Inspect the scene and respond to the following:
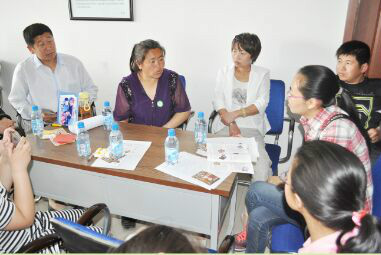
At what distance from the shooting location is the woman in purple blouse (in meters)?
2.38

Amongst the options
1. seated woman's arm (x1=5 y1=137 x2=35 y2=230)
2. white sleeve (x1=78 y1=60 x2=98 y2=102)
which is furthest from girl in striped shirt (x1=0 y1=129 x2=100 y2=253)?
white sleeve (x1=78 y1=60 x2=98 y2=102)

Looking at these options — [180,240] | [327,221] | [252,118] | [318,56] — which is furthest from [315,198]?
[318,56]

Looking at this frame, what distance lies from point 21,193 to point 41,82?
→ 1.69 metres

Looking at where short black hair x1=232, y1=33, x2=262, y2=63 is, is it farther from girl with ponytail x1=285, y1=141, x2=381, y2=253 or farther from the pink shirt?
the pink shirt

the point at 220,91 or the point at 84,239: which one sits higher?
the point at 220,91

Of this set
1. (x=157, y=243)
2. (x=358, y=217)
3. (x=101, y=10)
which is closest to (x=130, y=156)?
(x=157, y=243)

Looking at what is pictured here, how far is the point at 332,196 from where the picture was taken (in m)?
0.95

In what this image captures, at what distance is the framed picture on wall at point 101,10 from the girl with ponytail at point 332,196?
2759mm

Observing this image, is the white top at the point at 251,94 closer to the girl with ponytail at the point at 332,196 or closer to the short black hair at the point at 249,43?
the short black hair at the point at 249,43

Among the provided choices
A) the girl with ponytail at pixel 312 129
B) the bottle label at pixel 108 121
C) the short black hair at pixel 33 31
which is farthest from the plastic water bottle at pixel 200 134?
the short black hair at pixel 33 31

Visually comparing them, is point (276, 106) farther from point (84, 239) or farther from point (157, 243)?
point (157, 243)

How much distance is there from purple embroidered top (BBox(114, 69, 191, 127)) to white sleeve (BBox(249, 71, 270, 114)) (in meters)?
0.63

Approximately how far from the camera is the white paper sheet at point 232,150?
5.75ft

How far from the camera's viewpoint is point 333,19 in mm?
2674
